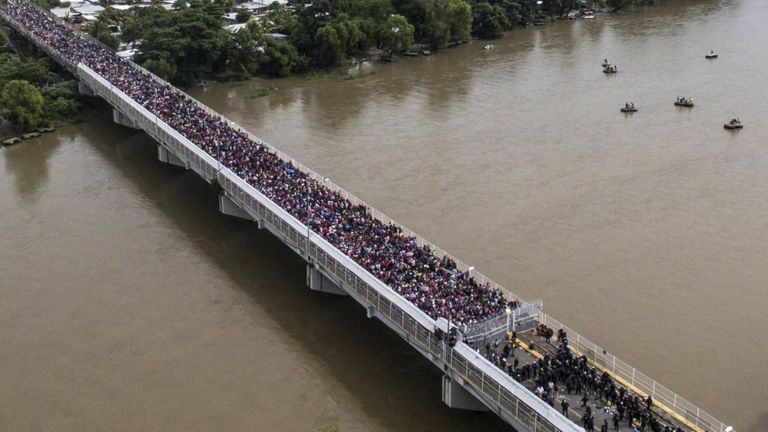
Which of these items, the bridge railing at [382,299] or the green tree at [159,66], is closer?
the bridge railing at [382,299]

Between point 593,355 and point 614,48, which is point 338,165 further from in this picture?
point 614,48

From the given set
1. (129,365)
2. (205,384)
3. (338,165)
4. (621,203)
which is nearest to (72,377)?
(129,365)

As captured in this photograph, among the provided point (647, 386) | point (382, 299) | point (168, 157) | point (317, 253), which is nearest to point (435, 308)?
point (382, 299)

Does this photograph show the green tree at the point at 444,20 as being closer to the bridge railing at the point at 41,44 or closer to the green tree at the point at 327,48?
the green tree at the point at 327,48

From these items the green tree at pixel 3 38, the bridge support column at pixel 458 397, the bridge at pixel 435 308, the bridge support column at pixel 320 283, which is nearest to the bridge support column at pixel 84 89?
the green tree at pixel 3 38

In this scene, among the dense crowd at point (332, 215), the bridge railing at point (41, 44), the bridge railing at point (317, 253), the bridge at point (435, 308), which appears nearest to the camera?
the bridge at point (435, 308)

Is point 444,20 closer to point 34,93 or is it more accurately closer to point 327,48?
point 327,48
